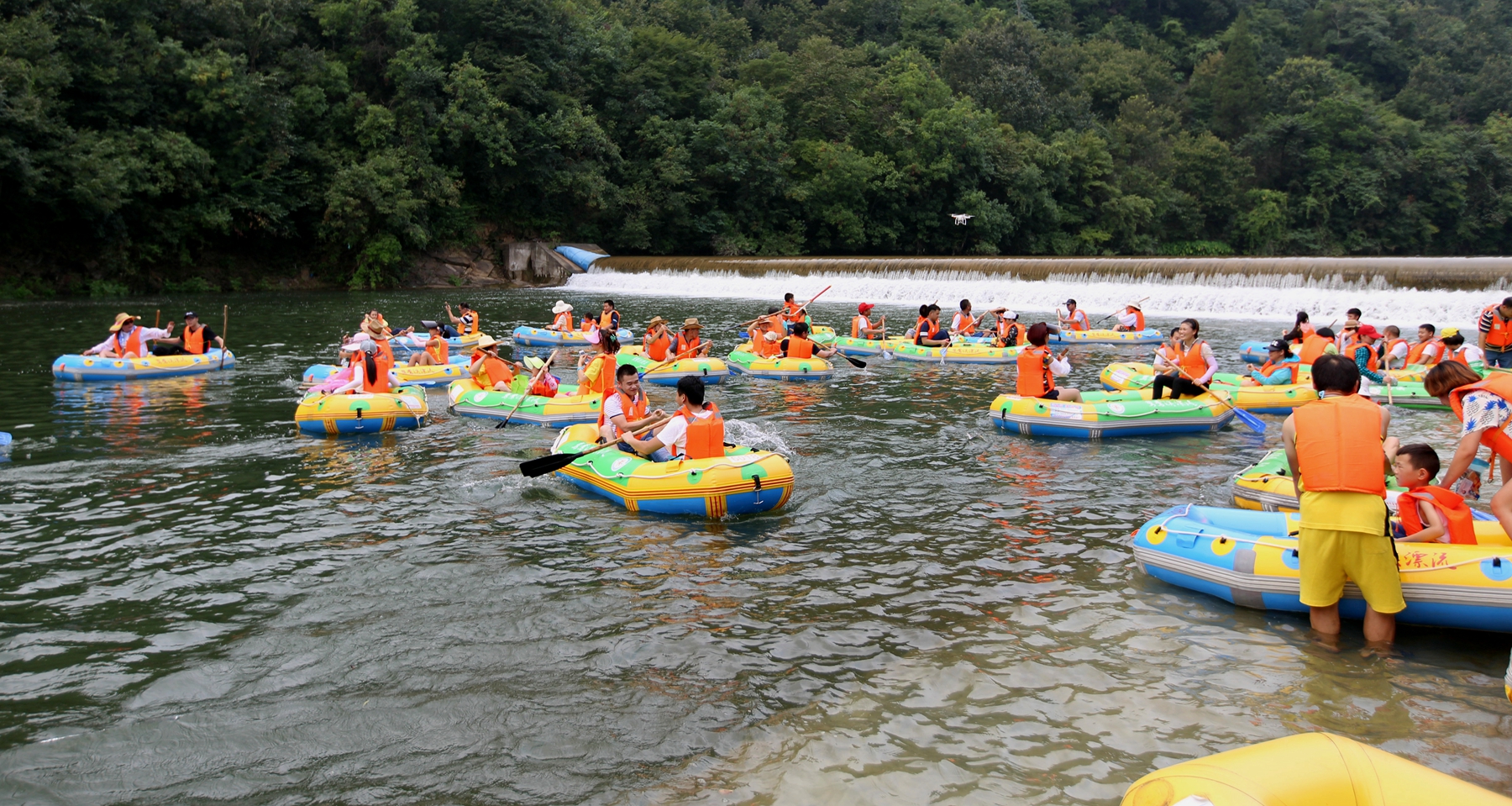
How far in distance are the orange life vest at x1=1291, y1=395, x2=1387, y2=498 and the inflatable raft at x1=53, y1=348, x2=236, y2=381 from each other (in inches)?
648

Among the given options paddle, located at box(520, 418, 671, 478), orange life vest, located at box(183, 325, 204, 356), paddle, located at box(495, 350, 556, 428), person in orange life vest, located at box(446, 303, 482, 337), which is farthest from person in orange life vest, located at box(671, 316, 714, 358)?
orange life vest, located at box(183, 325, 204, 356)

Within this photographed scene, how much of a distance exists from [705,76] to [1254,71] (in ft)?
113

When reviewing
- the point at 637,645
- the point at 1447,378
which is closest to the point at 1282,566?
the point at 1447,378

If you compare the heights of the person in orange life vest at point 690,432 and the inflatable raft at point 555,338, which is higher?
the inflatable raft at point 555,338

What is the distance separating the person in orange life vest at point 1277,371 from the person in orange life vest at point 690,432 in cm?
817

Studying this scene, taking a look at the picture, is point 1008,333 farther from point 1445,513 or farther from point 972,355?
point 1445,513

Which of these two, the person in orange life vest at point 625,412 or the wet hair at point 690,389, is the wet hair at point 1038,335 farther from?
the wet hair at point 690,389

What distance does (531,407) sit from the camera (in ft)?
41.5

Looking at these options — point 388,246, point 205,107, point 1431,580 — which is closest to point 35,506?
point 1431,580

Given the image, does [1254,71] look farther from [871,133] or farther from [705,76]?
[705,76]

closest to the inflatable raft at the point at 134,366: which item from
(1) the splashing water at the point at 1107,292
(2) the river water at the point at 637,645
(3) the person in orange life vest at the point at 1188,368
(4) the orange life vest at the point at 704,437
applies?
(2) the river water at the point at 637,645

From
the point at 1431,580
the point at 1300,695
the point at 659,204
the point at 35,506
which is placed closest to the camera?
the point at 1300,695

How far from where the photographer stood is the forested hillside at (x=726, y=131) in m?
30.3

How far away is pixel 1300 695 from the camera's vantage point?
514 cm
